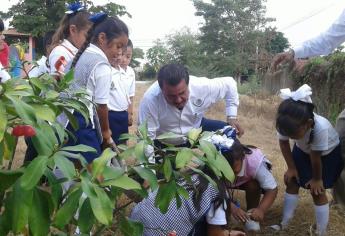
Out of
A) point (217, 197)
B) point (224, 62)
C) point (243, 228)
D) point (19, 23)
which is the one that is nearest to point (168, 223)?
point (217, 197)

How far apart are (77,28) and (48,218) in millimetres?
2248

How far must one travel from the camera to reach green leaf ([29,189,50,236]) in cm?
102

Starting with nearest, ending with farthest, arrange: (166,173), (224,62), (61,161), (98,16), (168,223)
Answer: (61,161)
(166,173)
(168,223)
(98,16)
(224,62)

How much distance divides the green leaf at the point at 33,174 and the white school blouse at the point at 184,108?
2.17 meters

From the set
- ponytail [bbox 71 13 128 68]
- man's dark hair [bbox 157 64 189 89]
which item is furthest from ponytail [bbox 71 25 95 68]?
man's dark hair [bbox 157 64 189 89]

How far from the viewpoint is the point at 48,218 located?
3.45 feet

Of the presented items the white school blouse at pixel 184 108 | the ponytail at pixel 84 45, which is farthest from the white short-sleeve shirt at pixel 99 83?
the white school blouse at pixel 184 108

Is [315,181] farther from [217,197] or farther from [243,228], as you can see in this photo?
[217,197]

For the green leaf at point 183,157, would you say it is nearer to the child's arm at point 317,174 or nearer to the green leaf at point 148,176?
the green leaf at point 148,176

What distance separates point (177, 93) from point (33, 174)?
2.02m

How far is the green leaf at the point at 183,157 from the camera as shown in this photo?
1177 mm

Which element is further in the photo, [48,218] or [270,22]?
[270,22]

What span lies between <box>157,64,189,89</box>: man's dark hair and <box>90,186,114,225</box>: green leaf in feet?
6.27

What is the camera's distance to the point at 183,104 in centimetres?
317
